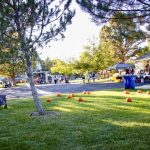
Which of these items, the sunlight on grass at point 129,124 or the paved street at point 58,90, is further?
the paved street at point 58,90

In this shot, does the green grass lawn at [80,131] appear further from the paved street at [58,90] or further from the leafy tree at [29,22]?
the paved street at [58,90]

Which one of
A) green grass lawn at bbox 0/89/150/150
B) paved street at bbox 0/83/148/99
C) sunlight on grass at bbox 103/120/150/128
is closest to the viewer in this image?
green grass lawn at bbox 0/89/150/150

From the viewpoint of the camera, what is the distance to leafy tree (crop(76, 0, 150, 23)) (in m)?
10.8

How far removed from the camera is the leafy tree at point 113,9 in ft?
35.4

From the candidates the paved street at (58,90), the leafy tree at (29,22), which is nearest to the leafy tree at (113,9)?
the leafy tree at (29,22)

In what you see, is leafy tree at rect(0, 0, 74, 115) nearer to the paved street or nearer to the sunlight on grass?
the sunlight on grass

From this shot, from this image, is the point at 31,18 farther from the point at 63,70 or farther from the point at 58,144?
the point at 63,70

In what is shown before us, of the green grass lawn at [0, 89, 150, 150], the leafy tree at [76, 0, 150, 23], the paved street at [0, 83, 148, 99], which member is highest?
the leafy tree at [76, 0, 150, 23]

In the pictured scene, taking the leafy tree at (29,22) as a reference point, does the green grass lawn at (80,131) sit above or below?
below

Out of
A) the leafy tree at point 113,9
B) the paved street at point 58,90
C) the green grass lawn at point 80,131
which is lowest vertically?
the green grass lawn at point 80,131

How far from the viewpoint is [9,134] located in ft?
33.6

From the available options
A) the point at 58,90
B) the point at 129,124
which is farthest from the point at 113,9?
the point at 58,90

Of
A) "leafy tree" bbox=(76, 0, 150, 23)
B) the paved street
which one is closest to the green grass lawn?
"leafy tree" bbox=(76, 0, 150, 23)

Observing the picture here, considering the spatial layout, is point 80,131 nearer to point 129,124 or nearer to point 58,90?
point 129,124
